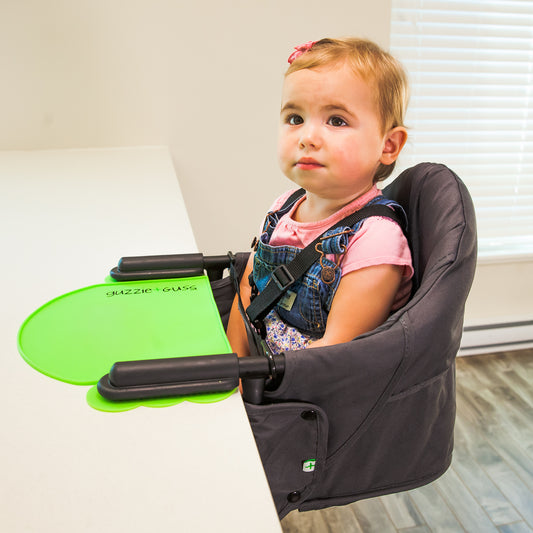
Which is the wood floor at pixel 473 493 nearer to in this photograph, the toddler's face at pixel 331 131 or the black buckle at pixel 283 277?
the black buckle at pixel 283 277

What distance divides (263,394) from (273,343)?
0.42 metres

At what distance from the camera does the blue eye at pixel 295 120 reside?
107cm

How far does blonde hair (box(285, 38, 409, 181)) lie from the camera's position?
1.00 m

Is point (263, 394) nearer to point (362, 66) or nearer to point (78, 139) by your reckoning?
point (362, 66)

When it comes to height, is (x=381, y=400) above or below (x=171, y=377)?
below

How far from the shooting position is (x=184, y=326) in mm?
763

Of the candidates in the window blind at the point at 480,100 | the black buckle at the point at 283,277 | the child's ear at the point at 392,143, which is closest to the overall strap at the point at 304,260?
the black buckle at the point at 283,277

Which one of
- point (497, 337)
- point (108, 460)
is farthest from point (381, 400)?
point (497, 337)

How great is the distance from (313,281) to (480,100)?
1322 millimetres

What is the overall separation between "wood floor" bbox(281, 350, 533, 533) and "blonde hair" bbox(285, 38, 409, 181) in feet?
3.10

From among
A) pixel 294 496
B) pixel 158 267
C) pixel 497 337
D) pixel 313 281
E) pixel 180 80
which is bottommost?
pixel 497 337

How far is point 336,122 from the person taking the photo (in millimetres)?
1019

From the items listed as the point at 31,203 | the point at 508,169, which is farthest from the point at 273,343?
the point at 508,169

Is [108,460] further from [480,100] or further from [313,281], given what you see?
[480,100]
